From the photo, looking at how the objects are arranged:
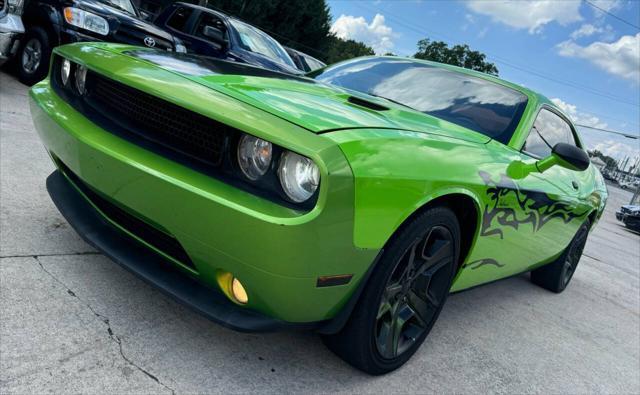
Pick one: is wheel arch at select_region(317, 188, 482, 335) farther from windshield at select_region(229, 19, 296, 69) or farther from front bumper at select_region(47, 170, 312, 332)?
windshield at select_region(229, 19, 296, 69)

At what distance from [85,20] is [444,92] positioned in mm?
4493

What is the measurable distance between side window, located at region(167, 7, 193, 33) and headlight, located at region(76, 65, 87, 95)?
241 inches

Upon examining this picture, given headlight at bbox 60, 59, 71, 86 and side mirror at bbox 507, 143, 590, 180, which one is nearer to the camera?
headlight at bbox 60, 59, 71, 86

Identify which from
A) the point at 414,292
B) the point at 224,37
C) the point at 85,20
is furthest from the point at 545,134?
the point at 224,37

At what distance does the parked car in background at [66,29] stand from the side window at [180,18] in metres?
1.83

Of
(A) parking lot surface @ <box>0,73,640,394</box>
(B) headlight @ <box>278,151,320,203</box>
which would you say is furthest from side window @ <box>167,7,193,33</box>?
(B) headlight @ <box>278,151,320,203</box>

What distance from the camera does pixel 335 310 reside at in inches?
71.7

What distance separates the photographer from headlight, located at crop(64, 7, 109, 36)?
18.3 ft

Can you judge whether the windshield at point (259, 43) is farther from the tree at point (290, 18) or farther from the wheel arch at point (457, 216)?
the tree at point (290, 18)

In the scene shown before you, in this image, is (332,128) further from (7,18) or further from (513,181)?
(7,18)

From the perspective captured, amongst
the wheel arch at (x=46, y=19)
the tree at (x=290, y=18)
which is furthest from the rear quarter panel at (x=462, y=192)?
the tree at (x=290, y=18)

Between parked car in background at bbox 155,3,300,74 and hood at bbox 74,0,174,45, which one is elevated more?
parked car in background at bbox 155,3,300,74

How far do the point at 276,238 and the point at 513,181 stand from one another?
1532 mm

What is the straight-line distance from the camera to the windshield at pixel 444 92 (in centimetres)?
283
